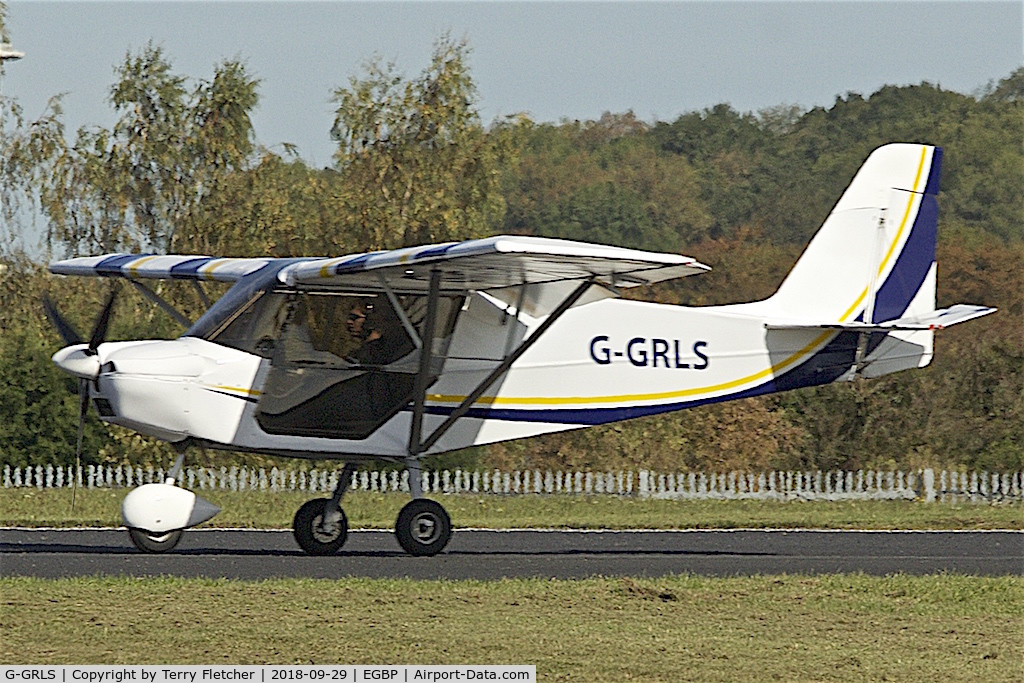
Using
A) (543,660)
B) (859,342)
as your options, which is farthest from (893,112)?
(543,660)

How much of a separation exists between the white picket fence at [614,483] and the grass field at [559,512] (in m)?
0.59

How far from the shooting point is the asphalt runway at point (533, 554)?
13.0 meters

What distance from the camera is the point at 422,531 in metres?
14.5

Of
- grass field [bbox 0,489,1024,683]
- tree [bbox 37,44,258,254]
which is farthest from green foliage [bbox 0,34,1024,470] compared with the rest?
grass field [bbox 0,489,1024,683]

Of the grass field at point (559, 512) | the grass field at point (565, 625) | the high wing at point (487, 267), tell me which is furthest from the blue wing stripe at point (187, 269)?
the grass field at point (565, 625)

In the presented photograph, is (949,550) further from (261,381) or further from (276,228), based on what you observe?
(276,228)

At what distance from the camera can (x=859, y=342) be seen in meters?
16.8

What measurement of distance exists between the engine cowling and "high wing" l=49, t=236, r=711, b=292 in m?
2.15

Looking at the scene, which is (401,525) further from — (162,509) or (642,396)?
(642,396)

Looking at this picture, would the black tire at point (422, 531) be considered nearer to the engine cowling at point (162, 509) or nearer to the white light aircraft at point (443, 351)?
the white light aircraft at point (443, 351)

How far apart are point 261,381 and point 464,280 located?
2.11 metres

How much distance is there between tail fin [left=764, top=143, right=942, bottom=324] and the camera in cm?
1714

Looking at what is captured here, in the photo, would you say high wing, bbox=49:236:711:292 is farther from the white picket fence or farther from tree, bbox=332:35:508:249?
tree, bbox=332:35:508:249

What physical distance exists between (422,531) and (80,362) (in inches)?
137
